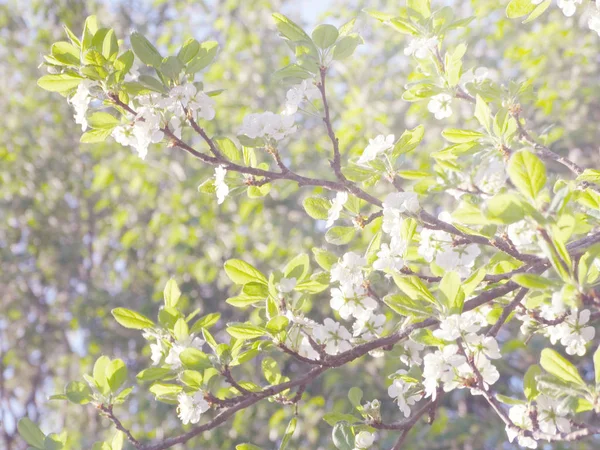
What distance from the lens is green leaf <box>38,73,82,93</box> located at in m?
1.13

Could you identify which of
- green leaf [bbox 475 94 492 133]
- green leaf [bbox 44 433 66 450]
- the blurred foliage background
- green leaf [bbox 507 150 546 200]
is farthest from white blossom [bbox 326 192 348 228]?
the blurred foliage background

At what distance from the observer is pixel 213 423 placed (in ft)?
3.59

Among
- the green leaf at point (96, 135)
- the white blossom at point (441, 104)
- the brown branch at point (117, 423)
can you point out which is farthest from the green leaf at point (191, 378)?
the white blossom at point (441, 104)

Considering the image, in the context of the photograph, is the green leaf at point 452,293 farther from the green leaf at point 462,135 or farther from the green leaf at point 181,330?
the green leaf at point 181,330

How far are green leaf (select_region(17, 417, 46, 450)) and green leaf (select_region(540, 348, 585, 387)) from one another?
84 centimetres

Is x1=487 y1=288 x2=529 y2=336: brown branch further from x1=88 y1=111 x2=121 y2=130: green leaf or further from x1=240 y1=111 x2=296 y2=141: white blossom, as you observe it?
x1=88 y1=111 x2=121 y2=130: green leaf

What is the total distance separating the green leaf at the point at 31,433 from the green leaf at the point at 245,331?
0.39m

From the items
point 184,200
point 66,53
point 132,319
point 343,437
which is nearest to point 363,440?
point 343,437

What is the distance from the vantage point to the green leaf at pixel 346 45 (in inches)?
46.9

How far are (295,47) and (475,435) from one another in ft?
6.65

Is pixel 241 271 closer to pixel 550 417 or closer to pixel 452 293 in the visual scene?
pixel 452 293

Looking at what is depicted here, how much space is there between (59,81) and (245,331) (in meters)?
0.52

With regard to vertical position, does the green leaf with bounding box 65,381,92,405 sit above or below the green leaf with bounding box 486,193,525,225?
below

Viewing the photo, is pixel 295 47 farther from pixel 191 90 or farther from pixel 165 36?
pixel 165 36
